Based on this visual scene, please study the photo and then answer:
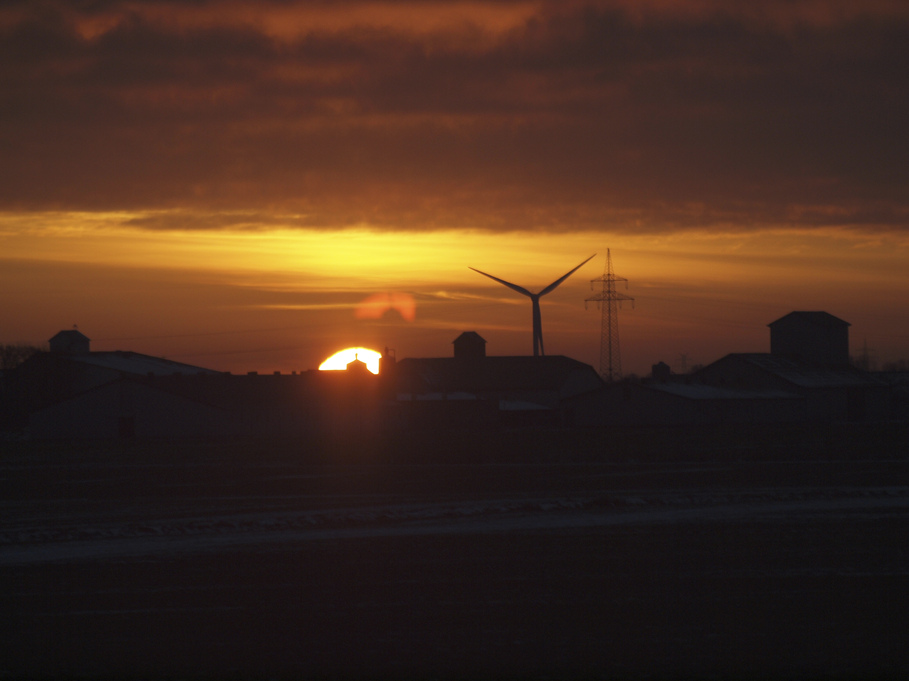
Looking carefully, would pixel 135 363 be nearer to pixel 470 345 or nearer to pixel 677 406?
pixel 470 345

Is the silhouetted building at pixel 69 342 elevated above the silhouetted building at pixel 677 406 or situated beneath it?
elevated above

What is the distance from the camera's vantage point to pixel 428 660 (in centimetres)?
1152

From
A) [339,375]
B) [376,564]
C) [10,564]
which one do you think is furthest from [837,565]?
[339,375]

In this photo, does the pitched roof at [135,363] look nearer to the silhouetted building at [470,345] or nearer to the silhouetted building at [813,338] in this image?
the silhouetted building at [470,345]

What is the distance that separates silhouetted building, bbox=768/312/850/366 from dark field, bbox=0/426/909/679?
72500 millimetres

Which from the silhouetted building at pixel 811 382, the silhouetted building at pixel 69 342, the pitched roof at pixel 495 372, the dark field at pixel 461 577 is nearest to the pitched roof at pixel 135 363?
Answer: the silhouetted building at pixel 69 342

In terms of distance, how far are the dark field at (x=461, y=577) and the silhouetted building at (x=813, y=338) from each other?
72500 mm

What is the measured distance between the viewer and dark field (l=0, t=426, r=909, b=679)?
38.2ft

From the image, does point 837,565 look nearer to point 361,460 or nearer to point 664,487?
point 664,487

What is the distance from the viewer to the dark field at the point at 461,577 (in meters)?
11.6

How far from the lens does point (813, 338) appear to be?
348 feet

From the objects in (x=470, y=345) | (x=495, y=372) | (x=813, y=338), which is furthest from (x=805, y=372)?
(x=470, y=345)

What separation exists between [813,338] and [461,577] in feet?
315

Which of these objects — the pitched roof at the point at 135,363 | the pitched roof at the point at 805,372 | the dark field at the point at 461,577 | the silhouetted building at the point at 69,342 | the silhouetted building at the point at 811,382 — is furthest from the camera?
the silhouetted building at the point at 69,342
